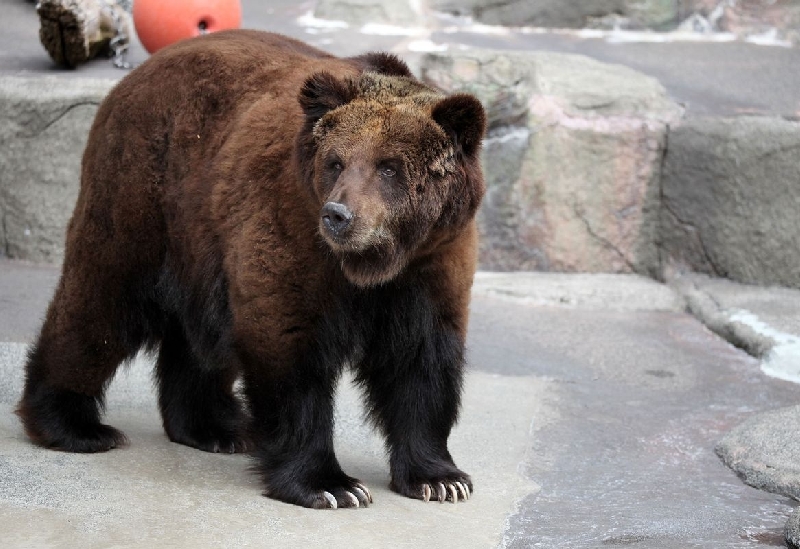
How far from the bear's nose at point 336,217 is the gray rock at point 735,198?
5753 mm

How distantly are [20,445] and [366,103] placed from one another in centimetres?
220

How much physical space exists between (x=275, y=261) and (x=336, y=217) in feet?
1.62

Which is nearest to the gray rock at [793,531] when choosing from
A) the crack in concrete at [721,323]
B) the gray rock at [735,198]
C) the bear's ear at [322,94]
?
the bear's ear at [322,94]

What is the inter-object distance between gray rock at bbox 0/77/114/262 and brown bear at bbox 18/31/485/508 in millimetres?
3794

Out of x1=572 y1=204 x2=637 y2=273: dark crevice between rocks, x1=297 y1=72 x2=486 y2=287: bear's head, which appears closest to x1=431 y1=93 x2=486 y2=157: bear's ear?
x1=297 y1=72 x2=486 y2=287: bear's head

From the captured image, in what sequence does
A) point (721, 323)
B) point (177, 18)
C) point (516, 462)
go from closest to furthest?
1. point (516, 462)
2. point (721, 323)
3. point (177, 18)

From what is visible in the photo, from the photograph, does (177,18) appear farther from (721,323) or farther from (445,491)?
(445,491)

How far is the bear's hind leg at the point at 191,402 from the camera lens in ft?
17.7

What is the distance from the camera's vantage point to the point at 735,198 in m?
9.05

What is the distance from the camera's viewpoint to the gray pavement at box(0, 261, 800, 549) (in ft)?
13.5

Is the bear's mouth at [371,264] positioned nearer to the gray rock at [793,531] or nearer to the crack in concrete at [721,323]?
the gray rock at [793,531]

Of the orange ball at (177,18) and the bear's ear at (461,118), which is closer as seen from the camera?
the bear's ear at (461,118)

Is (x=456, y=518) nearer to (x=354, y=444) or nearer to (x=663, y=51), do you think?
(x=354, y=444)

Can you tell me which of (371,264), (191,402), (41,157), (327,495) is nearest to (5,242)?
(41,157)
